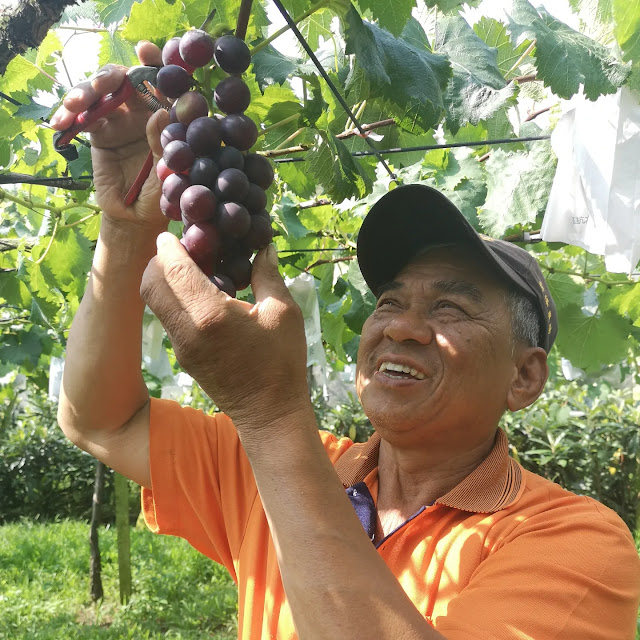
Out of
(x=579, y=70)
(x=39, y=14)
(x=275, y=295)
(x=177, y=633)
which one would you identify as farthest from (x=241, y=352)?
(x=177, y=633)

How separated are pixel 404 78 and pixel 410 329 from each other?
0.54 meters

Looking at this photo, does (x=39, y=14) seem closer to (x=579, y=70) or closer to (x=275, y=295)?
(x=275, y=295)

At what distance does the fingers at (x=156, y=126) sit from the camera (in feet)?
3.82

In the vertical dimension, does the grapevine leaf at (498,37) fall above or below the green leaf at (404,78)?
above

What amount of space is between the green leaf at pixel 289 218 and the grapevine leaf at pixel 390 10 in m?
1.98

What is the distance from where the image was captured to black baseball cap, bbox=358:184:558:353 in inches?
64.1

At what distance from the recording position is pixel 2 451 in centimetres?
951

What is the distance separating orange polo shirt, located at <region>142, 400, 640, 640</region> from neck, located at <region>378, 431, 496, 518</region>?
0.15 feet

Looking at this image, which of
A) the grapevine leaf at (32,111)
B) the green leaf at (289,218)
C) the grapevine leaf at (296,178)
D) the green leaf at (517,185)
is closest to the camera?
the grapevine leaf at (32,111)

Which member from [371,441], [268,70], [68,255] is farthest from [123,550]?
[268,70]

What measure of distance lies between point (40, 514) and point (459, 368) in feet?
29.2

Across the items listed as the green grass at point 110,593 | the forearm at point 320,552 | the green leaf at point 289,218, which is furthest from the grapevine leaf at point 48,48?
the green grass at point 110,593

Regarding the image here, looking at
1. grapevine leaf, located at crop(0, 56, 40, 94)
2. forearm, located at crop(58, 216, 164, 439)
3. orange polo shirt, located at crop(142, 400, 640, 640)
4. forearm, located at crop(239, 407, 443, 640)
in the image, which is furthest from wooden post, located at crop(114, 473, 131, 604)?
forearm, located at crop(239, 407, 443, 640)

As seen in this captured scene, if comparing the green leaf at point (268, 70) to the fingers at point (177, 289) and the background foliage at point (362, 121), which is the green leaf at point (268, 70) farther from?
the fingers at point (177, 289)
